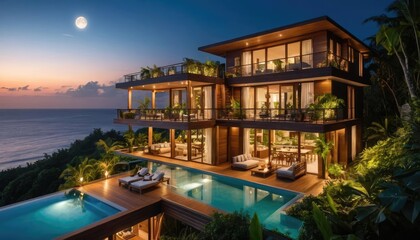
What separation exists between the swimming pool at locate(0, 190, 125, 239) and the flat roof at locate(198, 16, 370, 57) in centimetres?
1278

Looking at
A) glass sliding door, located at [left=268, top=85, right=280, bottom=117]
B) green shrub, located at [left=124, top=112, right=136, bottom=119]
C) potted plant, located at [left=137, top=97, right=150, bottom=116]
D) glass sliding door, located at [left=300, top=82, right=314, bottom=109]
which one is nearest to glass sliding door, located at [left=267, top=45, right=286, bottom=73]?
glass sliding door, located at [left=268, top=85, right=280, bottom=117]

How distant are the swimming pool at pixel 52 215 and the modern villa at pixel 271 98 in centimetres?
701

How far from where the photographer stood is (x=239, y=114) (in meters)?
16.8

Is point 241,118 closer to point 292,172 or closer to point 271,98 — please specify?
point 271,98

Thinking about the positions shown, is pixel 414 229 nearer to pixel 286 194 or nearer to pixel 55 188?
pixel 286 194

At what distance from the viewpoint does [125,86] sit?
2047 cm

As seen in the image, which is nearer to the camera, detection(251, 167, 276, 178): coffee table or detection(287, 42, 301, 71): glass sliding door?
detection(251, 167, 276, 178): coffee table

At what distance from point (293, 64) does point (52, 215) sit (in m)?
15.2

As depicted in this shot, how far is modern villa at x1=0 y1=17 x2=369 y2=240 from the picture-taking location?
9.76m

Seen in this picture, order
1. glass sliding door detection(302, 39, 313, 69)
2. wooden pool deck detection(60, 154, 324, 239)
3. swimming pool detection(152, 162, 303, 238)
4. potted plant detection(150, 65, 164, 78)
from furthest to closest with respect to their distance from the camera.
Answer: potted plant detection(150, 65, 164, 78) < glass sliding door detection(302, 39, 313, 69) < wooden pool deck detection(60, 154, 324, 239) < swimming pool detection(152, 162, 303, 238)

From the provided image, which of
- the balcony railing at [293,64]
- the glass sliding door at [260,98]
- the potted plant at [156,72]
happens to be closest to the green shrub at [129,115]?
the potted plant at [156,72]

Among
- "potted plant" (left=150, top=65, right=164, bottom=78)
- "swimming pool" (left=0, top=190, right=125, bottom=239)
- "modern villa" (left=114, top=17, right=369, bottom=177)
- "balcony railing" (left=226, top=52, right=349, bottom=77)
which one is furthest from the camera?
"potted plant" (left=150, top=65, right=164, bottom=78)

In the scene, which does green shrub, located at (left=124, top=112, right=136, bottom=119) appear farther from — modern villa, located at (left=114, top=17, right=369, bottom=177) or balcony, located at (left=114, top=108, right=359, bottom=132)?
modern villa, located at (left=114, top=17, right=369, bottom=177)

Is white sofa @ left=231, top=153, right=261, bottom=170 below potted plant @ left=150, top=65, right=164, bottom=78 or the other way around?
below
